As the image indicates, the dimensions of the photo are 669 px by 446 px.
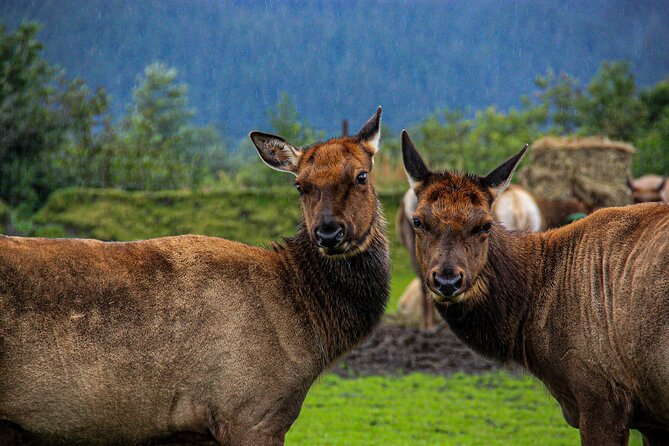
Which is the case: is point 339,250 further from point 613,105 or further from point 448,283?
point 613,105

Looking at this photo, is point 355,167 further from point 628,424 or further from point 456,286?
point 628,424

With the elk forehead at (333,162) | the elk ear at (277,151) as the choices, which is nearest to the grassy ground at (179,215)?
the elk ear at (277,151)

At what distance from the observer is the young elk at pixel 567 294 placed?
17.2 ft

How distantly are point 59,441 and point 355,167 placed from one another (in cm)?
277

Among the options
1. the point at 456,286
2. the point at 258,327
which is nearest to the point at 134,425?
the point at 258,327

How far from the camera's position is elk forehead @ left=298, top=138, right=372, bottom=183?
5852 millimetres

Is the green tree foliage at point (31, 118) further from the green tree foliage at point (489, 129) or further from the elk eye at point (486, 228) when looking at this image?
the elk eye at point (486, 228)

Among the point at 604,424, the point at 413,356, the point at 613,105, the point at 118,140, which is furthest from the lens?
the point at 613,105

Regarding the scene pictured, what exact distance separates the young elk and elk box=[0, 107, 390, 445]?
0.63 m

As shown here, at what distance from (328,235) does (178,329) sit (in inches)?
47.8

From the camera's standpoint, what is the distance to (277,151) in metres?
6.34

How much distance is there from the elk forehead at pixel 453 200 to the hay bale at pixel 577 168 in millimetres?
14823

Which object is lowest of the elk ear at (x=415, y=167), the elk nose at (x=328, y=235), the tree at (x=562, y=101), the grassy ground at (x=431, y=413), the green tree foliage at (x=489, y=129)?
the grassy ground at (x=431, y=413)

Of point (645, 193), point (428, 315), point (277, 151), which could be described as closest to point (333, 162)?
point (277, 151)
